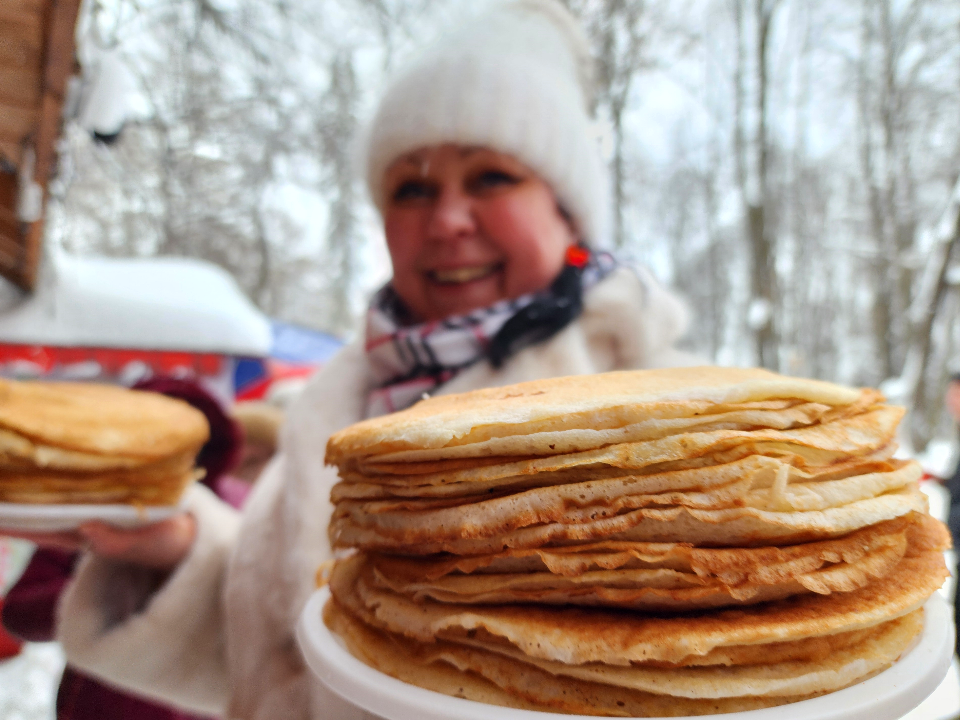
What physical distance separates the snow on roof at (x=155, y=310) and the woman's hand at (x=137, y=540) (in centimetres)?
192

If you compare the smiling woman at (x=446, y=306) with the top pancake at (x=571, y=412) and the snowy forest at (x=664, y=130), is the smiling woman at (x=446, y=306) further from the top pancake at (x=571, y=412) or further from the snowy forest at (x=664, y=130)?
the top pancake at (x=571, y=412)

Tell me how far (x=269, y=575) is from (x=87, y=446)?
0.41 meters

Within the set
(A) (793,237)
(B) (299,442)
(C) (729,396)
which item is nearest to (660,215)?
(A) (793,237)

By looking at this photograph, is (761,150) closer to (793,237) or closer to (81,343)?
(793,237)

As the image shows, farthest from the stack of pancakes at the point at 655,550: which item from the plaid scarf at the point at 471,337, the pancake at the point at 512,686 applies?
the plaid scarf at the point at 471,337

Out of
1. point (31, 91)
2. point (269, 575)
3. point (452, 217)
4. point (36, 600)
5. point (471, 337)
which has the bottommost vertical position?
point (36, 600)

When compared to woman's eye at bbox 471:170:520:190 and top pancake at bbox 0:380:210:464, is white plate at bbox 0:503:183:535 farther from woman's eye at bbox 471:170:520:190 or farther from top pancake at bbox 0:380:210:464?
woman's eye at bbox 471:170:520:190

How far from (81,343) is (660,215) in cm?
393

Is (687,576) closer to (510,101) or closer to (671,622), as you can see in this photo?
(671,622)

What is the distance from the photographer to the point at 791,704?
1.18 feet

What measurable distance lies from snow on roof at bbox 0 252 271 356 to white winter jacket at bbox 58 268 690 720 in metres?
1.91

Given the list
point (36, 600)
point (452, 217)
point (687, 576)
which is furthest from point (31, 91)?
point (36, 600)

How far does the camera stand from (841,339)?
8047 millimetres

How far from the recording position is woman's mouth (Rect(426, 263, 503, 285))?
3.50 feet
